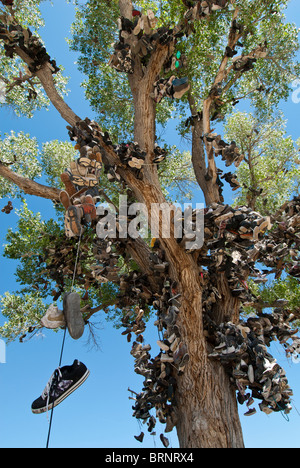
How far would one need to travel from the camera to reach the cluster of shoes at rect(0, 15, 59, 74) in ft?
13.7

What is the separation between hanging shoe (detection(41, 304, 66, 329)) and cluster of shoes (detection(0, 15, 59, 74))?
358 centimetres

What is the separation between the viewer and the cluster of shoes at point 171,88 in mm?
3637

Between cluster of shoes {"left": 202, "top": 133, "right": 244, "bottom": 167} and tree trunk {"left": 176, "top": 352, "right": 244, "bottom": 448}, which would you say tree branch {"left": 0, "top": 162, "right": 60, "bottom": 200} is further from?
tree trunk {"left": 176, "top": 352, "right": 244, "bottom": 448}

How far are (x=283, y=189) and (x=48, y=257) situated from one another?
4404 millimetres

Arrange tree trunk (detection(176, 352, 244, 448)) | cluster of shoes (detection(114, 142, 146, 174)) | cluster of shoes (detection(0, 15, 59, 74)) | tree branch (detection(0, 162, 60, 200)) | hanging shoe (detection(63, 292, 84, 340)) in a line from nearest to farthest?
hanging shoe (detection(63, 292, 84, 340)) < tree trunk (detection(176, 352, 244, 448)) < cluster of shoes (detection(114, 142, 146, 174)) < tree branch (detection(0, 162, 60, 200)) < cluster of shoes (detection(0, 15, 59, 74))

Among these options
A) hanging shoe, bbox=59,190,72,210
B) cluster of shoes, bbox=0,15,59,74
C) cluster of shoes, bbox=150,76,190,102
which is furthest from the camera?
cluster of shoes, bbox=0,15,59,74

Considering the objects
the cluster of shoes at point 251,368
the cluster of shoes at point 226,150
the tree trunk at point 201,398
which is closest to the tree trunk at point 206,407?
the tree trunk at point 201,398

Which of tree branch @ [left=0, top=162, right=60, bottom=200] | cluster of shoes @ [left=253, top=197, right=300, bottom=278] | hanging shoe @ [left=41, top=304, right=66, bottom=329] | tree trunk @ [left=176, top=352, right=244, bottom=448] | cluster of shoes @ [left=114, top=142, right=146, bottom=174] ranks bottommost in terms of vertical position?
tree trunk @ [left=176, top=352, right=244, bottom=448]

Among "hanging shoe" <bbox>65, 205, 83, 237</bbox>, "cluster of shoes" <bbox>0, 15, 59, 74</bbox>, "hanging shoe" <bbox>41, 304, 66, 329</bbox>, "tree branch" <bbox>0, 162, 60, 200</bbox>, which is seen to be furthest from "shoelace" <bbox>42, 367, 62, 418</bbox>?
"cluster of shoes" <bbox>0, 15, 59, 74</bbox>

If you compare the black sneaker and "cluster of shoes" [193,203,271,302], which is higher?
"cluster of shoes" [193,203,271,302]

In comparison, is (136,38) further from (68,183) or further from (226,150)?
(68,183)

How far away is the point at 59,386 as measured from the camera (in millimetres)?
2574

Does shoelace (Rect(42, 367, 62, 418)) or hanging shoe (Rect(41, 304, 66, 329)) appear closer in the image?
hanging shoe (Rect(41, 304, 66, 329))

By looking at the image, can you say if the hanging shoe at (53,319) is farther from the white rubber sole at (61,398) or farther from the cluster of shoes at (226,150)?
the cluster of shoes at (226,150)
